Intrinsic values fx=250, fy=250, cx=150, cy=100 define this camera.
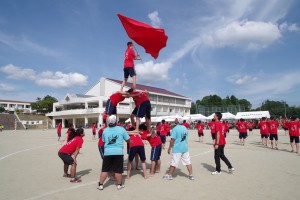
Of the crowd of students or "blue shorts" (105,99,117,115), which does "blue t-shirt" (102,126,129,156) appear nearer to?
the crowd of students

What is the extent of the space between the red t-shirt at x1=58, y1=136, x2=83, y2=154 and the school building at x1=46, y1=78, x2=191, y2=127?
1857 inches

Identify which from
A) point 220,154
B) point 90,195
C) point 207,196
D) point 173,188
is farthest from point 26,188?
point 220,154

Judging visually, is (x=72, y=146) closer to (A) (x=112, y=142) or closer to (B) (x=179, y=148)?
(A) (x=112, y=142)

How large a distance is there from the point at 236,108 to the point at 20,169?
54711mm

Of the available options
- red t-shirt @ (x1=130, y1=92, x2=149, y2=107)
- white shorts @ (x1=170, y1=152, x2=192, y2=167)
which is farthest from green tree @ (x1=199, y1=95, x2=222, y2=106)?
white shorts @ (x1=170, y1=152, x2=192, y2=167)

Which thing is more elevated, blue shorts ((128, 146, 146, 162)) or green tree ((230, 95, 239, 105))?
green tree ((230, 95, 239, 105))

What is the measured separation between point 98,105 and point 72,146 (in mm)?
54690

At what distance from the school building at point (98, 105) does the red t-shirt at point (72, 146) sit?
155ft

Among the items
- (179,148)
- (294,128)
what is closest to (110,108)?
(179,148)

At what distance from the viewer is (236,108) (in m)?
58.1

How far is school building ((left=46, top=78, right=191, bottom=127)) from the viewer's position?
191 feet

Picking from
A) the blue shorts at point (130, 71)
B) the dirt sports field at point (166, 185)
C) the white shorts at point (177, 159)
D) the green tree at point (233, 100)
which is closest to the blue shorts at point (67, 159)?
the dirt sports field at point (166, 185)

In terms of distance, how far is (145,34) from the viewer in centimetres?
884

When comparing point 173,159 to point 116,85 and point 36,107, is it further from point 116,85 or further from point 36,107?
point 36,107
